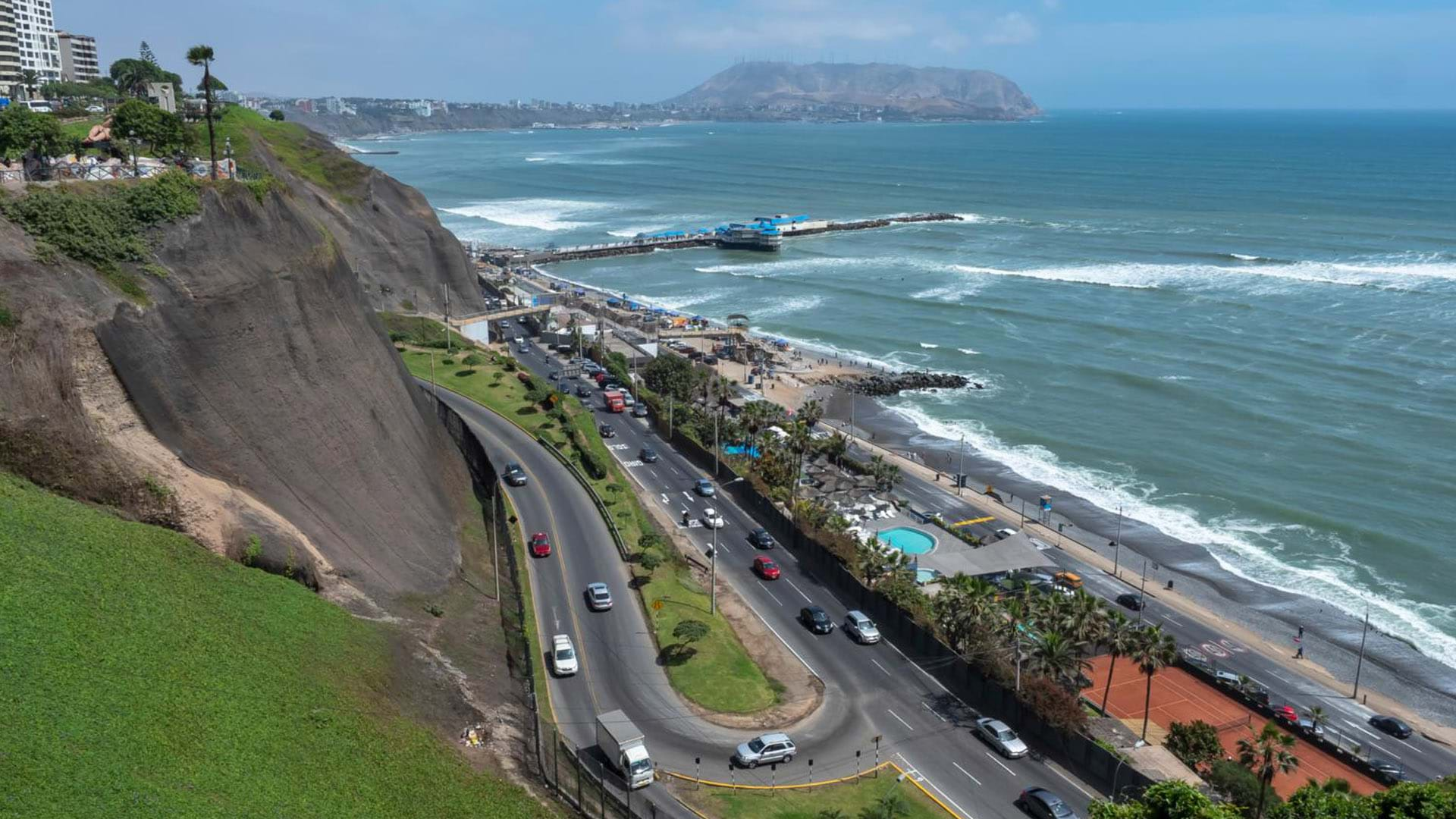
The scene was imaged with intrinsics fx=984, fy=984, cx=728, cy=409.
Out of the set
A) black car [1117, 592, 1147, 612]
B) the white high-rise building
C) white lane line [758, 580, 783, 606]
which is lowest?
black car [1117, 592, 1147, 612]

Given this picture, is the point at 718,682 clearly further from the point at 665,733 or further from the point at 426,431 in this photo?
the point at 426,431

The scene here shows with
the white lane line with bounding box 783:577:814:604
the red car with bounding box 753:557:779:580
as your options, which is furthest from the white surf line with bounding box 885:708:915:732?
the red car with bounding box 753:557:779:580

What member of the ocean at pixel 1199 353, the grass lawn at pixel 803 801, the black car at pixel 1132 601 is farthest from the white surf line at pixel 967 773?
the ocean at pixel 1199 353

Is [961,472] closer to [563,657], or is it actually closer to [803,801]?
[563,657]

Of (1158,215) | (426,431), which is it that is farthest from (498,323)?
(1158,215)

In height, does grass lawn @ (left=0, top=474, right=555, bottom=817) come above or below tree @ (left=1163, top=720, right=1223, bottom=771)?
above

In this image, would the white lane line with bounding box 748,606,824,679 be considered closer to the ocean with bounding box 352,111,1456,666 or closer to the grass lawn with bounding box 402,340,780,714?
the grass lawn with bounding box 402,340,780,714
